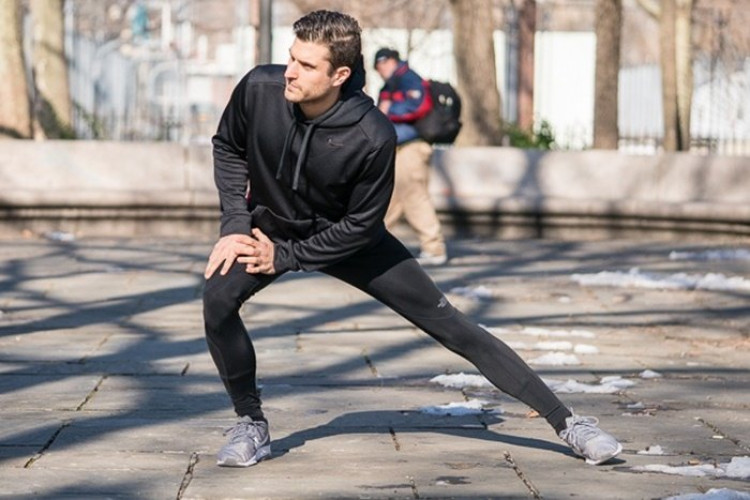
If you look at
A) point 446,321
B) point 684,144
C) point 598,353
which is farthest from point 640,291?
point 684,144

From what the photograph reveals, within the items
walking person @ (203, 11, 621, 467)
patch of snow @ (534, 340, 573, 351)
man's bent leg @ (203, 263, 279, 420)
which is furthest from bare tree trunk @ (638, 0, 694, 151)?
man's bent leg @ (203, 263, 279, 420)

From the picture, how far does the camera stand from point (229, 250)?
5.77 metres

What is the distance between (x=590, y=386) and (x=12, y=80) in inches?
457

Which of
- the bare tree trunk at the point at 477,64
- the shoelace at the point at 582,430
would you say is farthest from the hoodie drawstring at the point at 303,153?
the bare tree trunk at the point at 477,64

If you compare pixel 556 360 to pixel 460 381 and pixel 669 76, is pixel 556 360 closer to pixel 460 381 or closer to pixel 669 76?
pixel 460 381

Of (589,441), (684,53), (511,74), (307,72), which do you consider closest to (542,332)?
(589,441)

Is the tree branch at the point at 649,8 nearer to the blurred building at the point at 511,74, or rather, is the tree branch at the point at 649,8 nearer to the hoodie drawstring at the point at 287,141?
the blurred building at the point at 511,74

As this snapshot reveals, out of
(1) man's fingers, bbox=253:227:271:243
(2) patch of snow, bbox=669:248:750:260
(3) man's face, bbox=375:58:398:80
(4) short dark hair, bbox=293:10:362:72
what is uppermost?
(4) short dark hair, bbox=293:10:362:72

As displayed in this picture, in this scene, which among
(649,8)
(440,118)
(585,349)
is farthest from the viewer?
(649,8)

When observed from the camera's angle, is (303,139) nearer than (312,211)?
Yes

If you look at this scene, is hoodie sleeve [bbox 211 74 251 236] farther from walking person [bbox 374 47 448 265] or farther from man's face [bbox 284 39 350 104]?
walking person [bbox 374 47 448 265]

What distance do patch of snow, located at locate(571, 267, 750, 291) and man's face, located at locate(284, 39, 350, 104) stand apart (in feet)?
23.9

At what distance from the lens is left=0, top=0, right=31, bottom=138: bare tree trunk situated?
1816 centimetres

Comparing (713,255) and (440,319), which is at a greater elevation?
(440,319)
